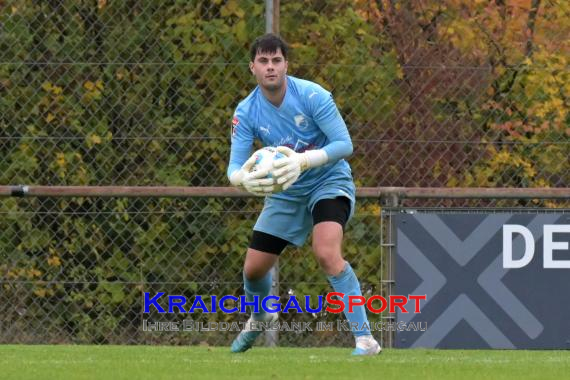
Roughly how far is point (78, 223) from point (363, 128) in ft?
7.09

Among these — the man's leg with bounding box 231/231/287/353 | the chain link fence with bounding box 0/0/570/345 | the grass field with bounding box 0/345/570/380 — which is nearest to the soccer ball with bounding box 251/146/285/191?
the man's leg with bounding box 231/231/287/353

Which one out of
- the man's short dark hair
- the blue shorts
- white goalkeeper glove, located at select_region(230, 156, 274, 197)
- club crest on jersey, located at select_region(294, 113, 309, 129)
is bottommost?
the blue shorts

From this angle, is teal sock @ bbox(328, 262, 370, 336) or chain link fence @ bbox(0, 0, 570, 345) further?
chain link fence @ bbox(0, 0, 570, 345)

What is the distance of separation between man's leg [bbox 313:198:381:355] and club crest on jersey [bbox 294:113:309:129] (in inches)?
17.1

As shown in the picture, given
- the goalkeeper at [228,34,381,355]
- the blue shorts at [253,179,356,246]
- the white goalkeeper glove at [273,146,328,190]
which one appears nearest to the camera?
the white goalkeeper glove at [273,146,328,190]

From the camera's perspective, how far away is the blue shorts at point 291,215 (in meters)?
7.98

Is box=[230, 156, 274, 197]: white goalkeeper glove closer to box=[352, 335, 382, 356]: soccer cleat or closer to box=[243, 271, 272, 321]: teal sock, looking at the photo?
box=[243, 271, 272, 321]: teal sock

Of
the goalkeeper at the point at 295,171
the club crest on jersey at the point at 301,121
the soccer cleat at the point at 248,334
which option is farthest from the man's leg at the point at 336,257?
the soccer cleat at the point at 248,334

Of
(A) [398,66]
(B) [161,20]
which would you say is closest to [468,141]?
(A) [398,66]

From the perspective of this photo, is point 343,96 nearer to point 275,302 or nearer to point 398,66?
point 398,66

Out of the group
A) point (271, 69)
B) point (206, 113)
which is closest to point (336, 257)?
point (271, 69)

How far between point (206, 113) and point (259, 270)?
2234mm

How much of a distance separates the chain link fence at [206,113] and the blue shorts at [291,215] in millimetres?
1995

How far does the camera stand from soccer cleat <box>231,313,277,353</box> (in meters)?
8.24
